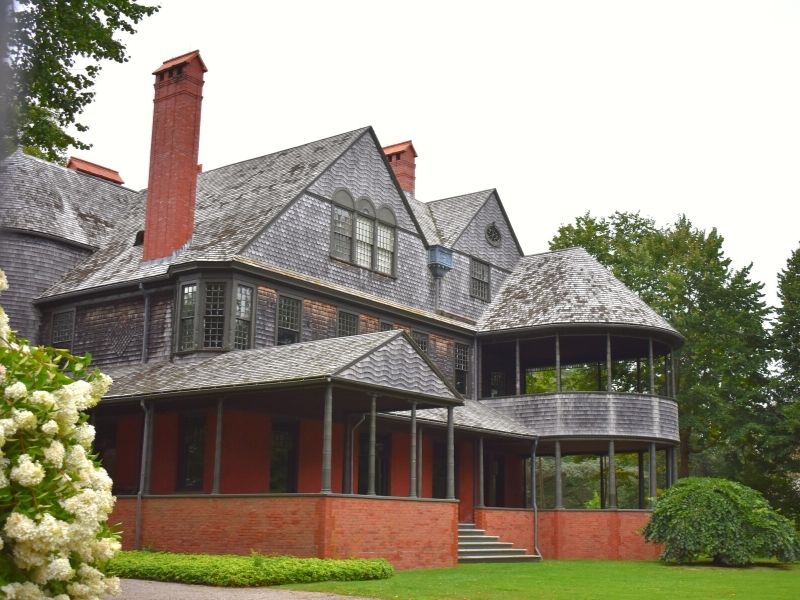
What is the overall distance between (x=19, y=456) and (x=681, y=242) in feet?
124

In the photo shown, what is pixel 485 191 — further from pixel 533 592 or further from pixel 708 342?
pixel 533 592

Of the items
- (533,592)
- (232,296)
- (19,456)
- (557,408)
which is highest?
(232,296)

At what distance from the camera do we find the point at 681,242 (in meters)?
41.0

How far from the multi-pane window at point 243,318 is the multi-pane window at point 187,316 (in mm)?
1052

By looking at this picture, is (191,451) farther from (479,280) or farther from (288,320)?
(479,280)

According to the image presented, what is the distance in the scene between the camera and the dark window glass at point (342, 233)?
25.3 metres

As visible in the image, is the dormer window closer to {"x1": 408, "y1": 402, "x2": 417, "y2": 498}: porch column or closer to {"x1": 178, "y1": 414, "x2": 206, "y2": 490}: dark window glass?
{"x1": 178, "y1": 414, "x2": 206, "y2": 490}: dark window glass

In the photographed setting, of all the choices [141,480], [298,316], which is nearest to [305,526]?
[141,480]

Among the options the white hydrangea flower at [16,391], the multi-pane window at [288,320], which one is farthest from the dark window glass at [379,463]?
the white hydrangea flower at [16,391]

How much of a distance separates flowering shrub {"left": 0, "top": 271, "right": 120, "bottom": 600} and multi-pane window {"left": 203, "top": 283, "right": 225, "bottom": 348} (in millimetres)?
14667

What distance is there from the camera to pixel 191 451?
21.6 metres

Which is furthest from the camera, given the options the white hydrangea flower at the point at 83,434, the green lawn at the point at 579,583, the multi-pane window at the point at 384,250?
the multi-pane window at the point at 384,250

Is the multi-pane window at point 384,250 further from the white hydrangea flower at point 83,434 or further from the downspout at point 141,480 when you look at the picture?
the white hydrangea flower at point 83,434

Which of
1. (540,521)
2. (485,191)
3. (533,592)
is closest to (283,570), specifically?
(533,592)
